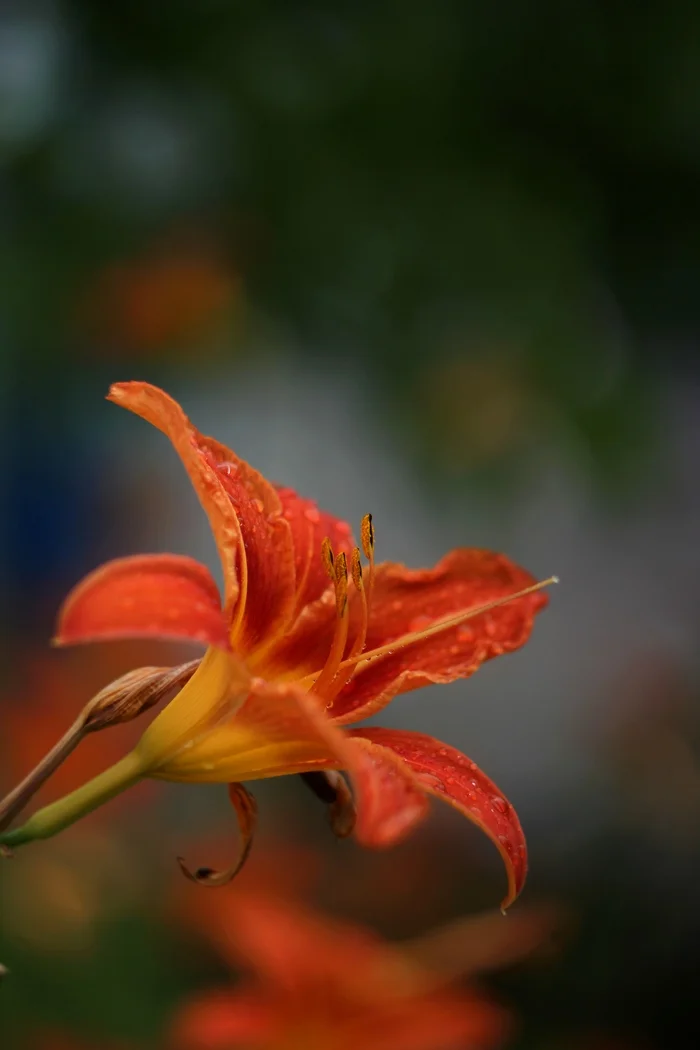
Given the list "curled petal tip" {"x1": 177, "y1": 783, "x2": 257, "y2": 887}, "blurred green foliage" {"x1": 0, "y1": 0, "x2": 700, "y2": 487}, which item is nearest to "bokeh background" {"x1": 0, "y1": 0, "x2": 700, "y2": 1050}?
"blurred green foliage" {"x1": 0, "y1": 0, "x2": 700, "y2": 487}

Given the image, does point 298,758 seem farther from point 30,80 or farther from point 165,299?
point 165,299

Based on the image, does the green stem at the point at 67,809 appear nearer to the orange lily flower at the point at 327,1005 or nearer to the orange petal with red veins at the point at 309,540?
the orange petal with red veins at the point at 309,540

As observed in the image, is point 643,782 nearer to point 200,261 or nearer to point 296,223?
point 296,223

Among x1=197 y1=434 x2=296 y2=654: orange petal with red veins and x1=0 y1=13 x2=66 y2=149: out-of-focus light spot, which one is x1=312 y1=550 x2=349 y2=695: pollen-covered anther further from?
x1=0 y1=13 x2=66 y2=149: out-of-focus light spot

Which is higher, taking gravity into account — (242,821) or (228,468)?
(228,468)

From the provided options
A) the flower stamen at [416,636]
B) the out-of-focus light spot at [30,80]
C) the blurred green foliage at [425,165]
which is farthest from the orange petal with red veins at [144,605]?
the out-of-focus light spot at [30,80]

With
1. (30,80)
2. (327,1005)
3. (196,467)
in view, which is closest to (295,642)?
(196,467)
